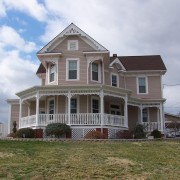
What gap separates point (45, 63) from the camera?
32.6m

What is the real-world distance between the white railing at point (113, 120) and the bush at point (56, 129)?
3220mm

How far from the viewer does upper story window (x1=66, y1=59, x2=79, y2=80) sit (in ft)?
105

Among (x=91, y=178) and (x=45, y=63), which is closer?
(x=91, y=178)

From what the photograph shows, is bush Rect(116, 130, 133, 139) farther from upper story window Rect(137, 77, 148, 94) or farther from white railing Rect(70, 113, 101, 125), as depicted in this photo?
upper story window Rect(137, 77, 148, 94)

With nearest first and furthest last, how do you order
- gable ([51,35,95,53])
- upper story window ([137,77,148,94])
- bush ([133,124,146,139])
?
bush ([133,124,146,139]), gable ([51,35,95,53]), upper story window ([137,77,148,94])

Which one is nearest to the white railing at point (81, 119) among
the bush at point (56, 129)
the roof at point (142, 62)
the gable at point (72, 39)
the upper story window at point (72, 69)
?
the bush at point (56, 129)

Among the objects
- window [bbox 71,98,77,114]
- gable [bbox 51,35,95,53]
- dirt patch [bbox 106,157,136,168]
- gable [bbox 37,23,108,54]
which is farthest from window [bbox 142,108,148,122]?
dirt patch [bbox 106,157,136,168]

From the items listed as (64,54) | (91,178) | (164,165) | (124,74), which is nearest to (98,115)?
(64,54)

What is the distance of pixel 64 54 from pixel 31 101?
5541 millimetres

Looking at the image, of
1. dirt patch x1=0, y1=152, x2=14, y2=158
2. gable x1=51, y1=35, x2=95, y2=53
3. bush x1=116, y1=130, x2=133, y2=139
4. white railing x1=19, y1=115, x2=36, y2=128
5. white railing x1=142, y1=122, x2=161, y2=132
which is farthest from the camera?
white railing x1=142, y1=122, x2=161, y2=132

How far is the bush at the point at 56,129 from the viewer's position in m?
26.9

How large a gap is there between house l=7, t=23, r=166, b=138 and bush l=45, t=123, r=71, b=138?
1174mm

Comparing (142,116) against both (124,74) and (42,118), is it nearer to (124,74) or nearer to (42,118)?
(124,74)

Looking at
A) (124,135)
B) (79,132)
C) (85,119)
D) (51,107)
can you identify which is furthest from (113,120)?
(51,107)
